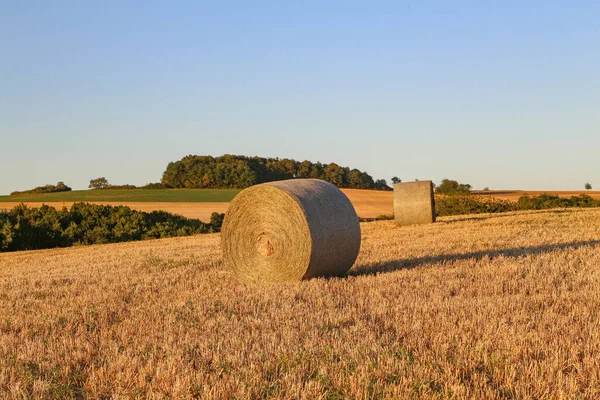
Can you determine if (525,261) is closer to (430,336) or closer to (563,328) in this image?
(563,328)

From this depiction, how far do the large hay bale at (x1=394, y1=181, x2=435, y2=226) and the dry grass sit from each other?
12.3 m

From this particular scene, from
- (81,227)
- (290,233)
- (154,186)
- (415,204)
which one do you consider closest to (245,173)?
(154,186)

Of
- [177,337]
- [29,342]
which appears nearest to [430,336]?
[177,337]

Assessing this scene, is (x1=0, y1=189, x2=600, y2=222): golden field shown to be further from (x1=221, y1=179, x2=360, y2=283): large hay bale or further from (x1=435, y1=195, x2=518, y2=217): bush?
(x1=221, y1=179, x2=360, y2=283): large hay bale

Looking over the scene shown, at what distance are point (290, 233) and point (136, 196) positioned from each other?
4771 cm

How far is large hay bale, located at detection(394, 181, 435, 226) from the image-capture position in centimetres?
2386

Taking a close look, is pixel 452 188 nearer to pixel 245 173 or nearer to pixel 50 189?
pixel 245 173

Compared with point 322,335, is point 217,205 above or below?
above

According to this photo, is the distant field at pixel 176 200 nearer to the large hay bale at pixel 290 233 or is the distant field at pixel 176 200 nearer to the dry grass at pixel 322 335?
the large hay bale at pixel 290 233

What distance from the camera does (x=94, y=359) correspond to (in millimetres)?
5820

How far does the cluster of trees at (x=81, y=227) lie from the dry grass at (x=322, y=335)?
1831 centimetres

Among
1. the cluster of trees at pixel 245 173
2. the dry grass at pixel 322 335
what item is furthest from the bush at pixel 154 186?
the dry grass at pixel 322 335

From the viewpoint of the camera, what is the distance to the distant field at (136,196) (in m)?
52.9

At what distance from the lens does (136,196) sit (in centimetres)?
5619
